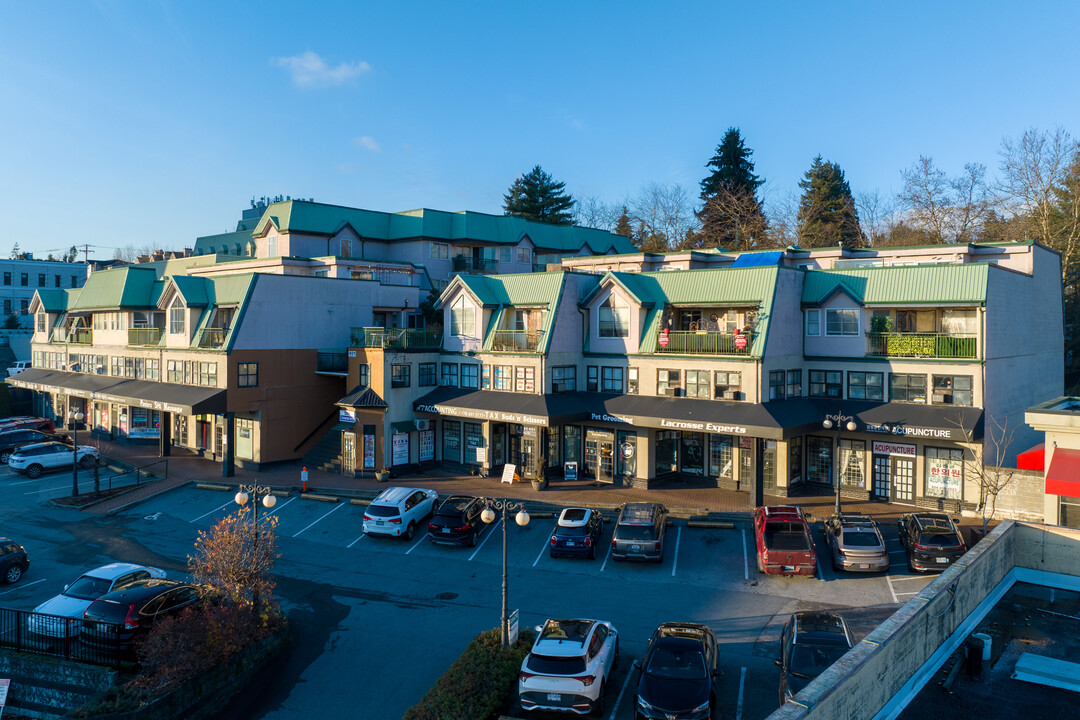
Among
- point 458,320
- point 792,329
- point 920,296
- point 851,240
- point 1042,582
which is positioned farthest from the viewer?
point 851,240

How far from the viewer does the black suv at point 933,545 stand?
23.1m

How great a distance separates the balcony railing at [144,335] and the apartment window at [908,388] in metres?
43.4

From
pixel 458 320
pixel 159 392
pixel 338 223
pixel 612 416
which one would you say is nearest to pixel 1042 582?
pixel 612 416

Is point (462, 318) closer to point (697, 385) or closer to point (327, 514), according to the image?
point (327, 514)

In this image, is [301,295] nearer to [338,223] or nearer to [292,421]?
[292,421]

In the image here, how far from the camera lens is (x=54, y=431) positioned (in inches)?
2153

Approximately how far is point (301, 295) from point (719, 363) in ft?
80.1

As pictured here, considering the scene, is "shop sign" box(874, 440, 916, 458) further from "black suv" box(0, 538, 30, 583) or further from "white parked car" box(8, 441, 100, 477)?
"white parked car" box(8, 441, 100, 477)

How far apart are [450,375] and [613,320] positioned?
1015 centimetres

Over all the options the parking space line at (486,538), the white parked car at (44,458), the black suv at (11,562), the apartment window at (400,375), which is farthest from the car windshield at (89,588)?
the white parked car at (44,458)

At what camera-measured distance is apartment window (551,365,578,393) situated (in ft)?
120

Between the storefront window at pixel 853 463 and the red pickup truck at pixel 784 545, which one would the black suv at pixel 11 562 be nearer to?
the red pickup truck at pixel 784 545

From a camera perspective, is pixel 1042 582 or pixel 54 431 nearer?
pixel 1042 582

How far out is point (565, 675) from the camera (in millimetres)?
15445
